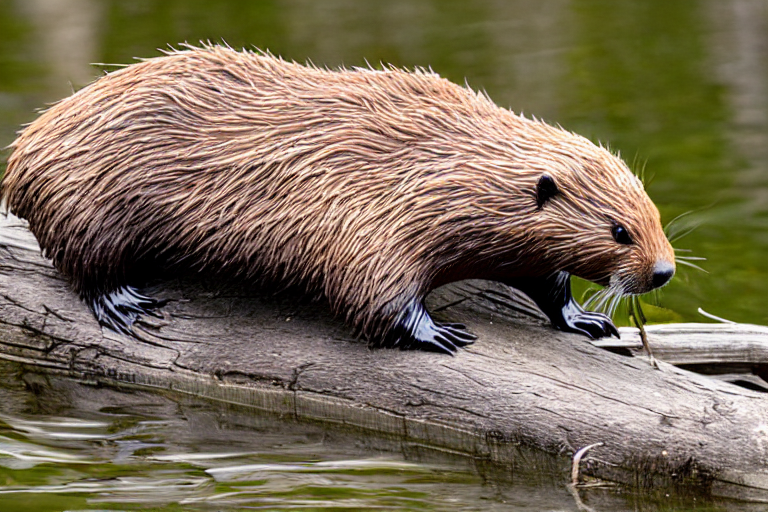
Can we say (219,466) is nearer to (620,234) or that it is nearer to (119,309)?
(119,309)

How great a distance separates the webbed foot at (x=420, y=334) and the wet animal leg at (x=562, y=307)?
450mm

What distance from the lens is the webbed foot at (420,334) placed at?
5383mm

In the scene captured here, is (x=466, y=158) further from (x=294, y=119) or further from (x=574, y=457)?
(x=574, y=457)

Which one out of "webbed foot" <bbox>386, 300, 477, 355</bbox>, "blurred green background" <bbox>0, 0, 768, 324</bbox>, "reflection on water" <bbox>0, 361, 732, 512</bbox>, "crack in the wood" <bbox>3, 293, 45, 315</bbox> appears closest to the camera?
"reflection on water" <bbox>0, 361, 732, 512</bbox>

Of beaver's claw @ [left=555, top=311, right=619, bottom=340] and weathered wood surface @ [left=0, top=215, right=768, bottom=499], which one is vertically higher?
→ beaver's claw @ [left=555, top=311, right=619, bottom=340]

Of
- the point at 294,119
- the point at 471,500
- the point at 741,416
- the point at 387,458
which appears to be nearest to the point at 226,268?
the point at 294,119

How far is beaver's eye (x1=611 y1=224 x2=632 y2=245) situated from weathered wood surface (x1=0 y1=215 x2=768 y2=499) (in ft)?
2.01

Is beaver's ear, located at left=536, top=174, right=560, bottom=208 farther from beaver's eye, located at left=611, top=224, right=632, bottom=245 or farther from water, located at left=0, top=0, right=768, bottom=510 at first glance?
water, located at left=0, top=0, right=768, bottom=510

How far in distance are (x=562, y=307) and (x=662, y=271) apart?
67 centimetres

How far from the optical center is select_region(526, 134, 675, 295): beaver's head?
517cm

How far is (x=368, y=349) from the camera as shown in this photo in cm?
549

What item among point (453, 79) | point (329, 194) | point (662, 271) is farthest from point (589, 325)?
point (453, 79)

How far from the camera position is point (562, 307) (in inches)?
225

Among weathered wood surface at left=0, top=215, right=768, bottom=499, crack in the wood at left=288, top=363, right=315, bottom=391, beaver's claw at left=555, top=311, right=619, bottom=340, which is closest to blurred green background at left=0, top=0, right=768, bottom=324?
beaver's claw at left=555, top=311, right=619, bottom=340
